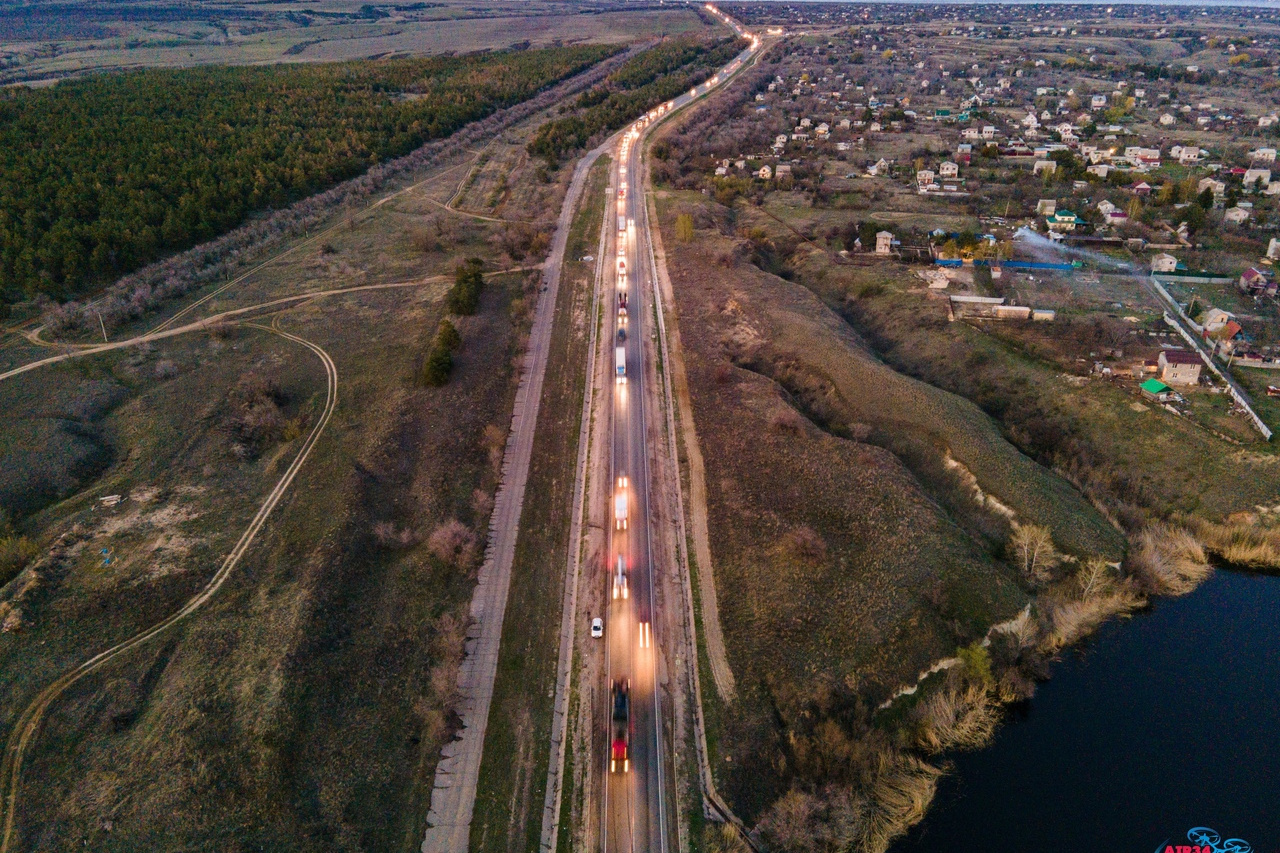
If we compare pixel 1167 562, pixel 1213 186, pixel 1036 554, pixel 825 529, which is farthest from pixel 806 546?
pixel 1213 186

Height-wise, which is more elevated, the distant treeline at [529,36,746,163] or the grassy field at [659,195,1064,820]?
the distant treeline at [529,36,746,163]

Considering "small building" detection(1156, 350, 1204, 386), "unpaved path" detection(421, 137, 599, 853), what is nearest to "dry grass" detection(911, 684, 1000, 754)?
"unpaved path" detection(421, 137, 599, 853)

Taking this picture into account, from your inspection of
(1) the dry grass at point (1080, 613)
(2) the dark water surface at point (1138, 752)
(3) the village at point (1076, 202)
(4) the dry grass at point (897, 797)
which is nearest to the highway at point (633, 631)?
(4) the dry grass at point (897, 797)

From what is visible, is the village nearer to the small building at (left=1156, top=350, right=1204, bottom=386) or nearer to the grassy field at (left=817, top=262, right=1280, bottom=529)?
the small building at (left=1156, top=350, right=1204, bottom=386)

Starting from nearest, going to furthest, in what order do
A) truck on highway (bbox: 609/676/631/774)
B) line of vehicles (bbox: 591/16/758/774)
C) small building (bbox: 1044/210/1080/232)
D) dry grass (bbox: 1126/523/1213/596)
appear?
truck on highway (bbox: 609/676/631/774), line of vehicles (bbox: 591/16/758/774), dry grass (bbox: 1126/523/1213/596), small building (bbox: 1044/210/1080/232)

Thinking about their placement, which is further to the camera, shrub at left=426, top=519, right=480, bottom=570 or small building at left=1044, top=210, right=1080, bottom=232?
small building at left=1044, top=210, right=1080, bottom=232

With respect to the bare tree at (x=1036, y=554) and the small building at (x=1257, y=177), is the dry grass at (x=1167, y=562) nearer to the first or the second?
the bare tree at (x=1036, y=554)

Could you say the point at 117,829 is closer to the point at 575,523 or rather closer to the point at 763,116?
the point at 575,523
